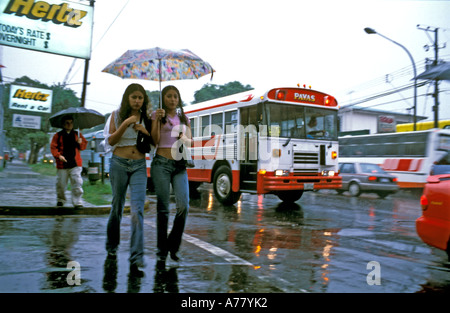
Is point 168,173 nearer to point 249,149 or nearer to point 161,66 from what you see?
point 161,66

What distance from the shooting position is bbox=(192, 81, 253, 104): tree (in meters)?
57.8

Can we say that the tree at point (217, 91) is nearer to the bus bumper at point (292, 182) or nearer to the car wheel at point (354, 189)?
the car wheel at point (354, 189)

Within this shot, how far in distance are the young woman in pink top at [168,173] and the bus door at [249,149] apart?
6.12 m

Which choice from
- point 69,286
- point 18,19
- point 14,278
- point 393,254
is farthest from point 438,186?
point 18,19

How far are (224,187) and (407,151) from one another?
1291 centimetres

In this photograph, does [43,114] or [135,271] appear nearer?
[135,271]

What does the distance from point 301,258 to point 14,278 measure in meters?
3.15

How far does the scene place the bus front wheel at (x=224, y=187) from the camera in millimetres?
11484

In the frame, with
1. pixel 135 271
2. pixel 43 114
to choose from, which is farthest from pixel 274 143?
pixel 43 114

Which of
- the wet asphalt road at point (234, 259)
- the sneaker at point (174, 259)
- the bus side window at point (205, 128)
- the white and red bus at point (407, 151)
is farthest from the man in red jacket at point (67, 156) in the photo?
the white and red bus at point (407, 151)

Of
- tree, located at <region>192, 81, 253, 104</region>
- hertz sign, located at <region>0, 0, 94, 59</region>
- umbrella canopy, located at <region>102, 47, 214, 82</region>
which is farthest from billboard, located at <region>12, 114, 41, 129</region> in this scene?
umbrella canopy, located at <region>102, 47, 214, 82</region>

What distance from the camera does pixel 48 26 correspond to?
21906mm
